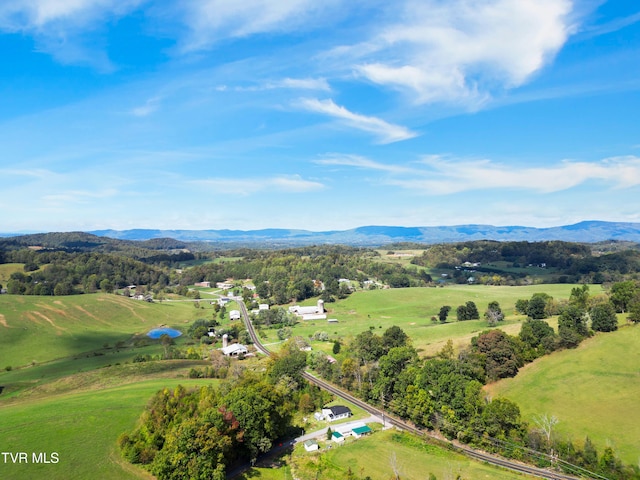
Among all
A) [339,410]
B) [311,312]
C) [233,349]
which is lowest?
[311,312]

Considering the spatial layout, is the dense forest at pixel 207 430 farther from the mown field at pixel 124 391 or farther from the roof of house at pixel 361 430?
the roof of house at pixel 361 430

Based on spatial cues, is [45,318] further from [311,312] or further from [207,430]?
[207,430]

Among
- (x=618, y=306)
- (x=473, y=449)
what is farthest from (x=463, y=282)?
(x=473, y=449)

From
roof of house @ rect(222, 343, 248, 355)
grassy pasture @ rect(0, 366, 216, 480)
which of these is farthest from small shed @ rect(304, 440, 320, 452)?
roof of house @ rect(222, 343, 248, 355)

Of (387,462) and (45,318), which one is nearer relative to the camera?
(387,462)

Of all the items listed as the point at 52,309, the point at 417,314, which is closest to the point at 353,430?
the point at 417,314

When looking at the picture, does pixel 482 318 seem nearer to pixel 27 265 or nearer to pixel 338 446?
pixel 338 446
